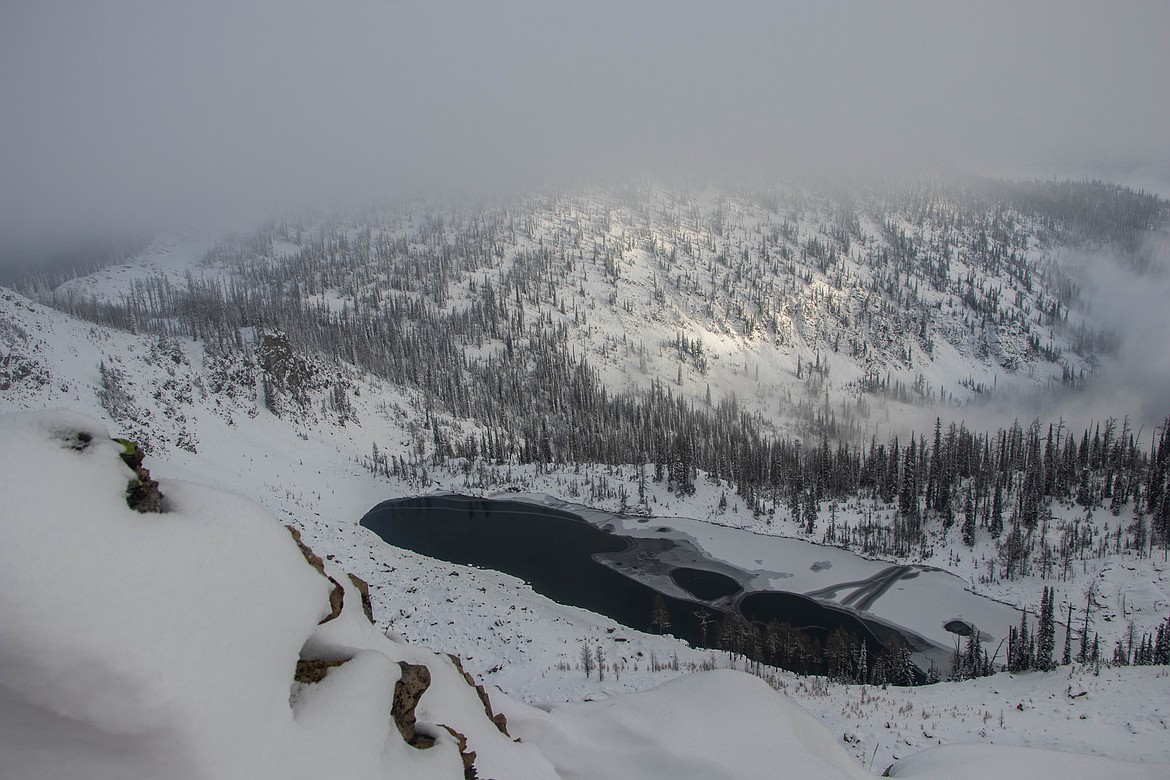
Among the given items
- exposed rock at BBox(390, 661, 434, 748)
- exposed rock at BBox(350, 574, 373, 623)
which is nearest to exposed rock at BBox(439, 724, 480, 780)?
exposed rock at BBox(390, 661, 434, 748)

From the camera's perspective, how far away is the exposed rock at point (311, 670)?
5789mm

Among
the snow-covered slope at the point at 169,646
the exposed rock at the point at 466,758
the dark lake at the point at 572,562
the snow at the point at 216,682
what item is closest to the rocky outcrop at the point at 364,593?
the snow at the point at 216,682

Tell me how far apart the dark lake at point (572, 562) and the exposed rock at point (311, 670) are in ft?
Result: 181

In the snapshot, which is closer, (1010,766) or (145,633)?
(145,633)

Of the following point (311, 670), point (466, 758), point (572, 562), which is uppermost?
point (311, 670)

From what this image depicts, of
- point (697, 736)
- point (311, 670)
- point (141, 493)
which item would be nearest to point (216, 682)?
point (311, 670)

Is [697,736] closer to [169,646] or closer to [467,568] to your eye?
[169,646]

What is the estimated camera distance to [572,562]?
74.6m

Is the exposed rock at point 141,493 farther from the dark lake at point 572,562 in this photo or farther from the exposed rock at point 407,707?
the dark lake at point 572,562

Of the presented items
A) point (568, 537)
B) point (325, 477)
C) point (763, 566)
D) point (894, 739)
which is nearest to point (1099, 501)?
point (763, 566)

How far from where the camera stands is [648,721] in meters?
11.6

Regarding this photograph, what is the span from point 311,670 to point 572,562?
71978 mm

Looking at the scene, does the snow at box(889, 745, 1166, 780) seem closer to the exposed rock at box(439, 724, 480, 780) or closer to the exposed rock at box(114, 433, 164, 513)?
the exposed rock at box(439, 724, 480, 780)

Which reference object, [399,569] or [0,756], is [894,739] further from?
[399,569]
